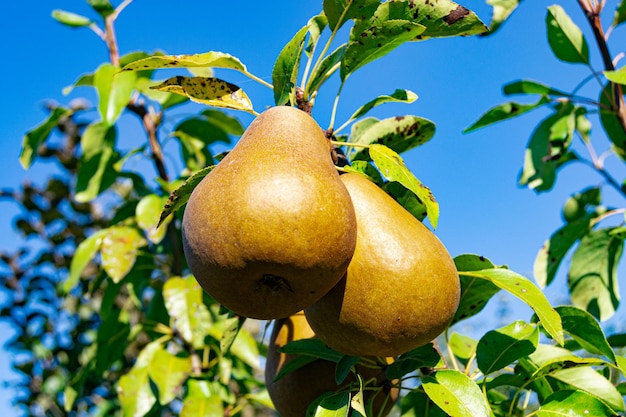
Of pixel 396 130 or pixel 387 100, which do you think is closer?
pixel 387 100

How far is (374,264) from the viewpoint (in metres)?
0.99

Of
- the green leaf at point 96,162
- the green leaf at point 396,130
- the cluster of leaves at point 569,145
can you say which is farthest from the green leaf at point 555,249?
the green leaf at point 96,162

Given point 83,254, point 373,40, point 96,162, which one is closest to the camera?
point 373,40

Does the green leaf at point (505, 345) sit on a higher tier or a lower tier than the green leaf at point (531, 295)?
lower

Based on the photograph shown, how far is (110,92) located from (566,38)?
1847 mm

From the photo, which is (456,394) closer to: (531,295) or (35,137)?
(531,295)

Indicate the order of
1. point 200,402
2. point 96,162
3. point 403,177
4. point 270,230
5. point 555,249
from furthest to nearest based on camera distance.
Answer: point 96,162, point 555,249, point 200,402, point 403,177, point 270,230

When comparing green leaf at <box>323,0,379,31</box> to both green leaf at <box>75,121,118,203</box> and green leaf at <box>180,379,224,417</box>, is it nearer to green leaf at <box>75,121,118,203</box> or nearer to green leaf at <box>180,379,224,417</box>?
green leaf at <box>180,379,224,417</box>

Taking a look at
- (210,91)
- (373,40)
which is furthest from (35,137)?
(373,40)

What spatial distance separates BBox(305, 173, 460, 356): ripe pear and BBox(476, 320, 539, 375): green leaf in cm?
24

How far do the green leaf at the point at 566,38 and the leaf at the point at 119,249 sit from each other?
1.92 meters

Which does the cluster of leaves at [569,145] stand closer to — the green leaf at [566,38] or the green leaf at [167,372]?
the green leaf at [566,38]

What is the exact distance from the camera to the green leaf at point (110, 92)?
228 centimetres

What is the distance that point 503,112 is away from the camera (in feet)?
8.06
